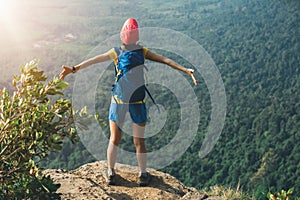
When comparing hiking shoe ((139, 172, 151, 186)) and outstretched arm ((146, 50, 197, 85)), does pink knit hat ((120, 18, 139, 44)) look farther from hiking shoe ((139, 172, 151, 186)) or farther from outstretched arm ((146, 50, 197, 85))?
hiking shoe ((139, 172, 151, 186))

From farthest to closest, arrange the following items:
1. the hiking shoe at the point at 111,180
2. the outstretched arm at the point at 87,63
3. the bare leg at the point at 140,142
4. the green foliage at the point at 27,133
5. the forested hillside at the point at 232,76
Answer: the forested hillside at the point at 232,76 → the hiking shoe at the point at 111,180 → the bare leg at the point at 140,142 → the outstretched arm at the point at 87,63 → the green foliage at the point at 27,133

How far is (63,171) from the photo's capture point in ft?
20.5

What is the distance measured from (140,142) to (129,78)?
869mm

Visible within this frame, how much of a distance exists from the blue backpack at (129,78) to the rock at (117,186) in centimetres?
113

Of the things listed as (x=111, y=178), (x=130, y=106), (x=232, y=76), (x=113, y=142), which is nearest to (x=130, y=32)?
(x=130, y=106)

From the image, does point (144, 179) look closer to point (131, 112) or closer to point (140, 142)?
point (140, 142)

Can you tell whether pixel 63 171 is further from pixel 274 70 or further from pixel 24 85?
pixel 274 70

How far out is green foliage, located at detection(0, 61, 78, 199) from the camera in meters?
4.14

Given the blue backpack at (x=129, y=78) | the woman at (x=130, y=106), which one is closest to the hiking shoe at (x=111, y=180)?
the woman at (x=130, y=106)

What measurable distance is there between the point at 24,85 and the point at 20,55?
250ft

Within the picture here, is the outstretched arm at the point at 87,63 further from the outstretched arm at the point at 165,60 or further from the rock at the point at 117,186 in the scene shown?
the rock at the point at 117,186

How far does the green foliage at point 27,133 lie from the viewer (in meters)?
4.14

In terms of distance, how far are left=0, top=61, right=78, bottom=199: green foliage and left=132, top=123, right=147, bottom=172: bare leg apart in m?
1.51

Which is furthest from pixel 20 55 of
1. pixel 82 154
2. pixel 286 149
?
pixel 286 149
